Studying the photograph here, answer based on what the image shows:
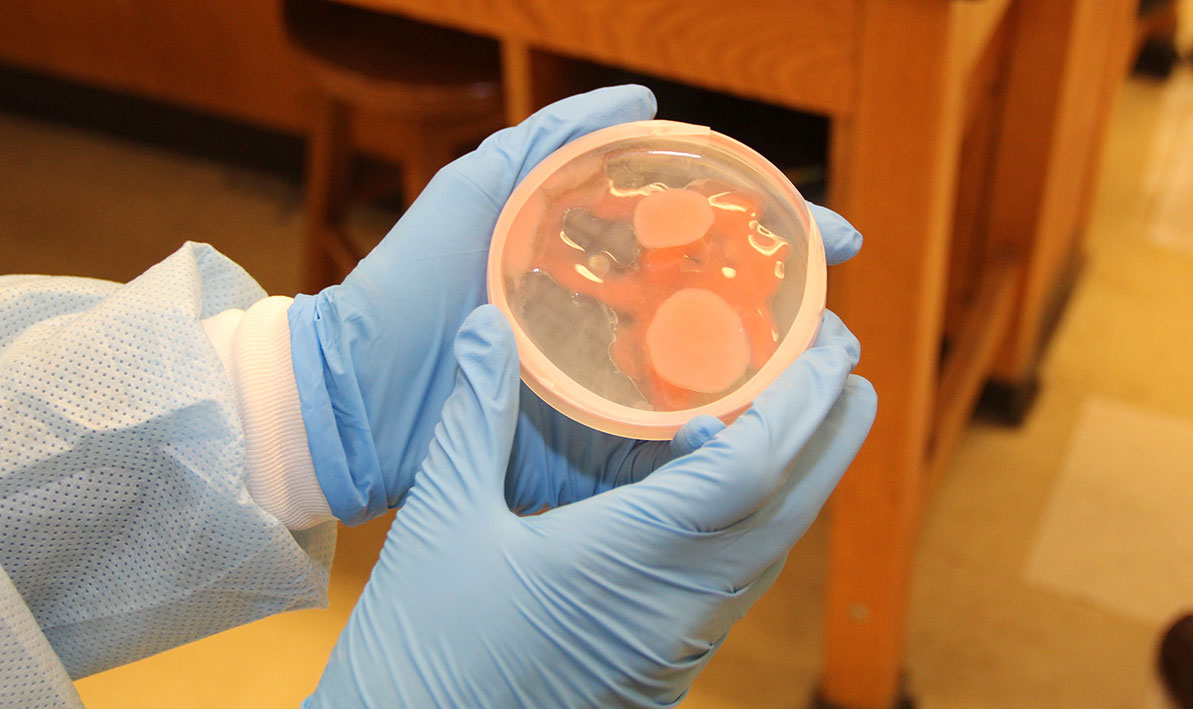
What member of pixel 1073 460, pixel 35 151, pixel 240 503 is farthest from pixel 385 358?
pixel 35 151

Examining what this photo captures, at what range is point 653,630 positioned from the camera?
728mm

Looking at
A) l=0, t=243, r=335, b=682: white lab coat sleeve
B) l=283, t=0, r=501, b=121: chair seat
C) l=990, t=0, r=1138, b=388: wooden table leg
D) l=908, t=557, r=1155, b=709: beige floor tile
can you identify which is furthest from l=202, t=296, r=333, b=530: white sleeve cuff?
l=990, t=0, r=1138, b=388: wooden table leg

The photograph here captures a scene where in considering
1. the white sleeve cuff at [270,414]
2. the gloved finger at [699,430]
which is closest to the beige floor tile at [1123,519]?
the gloved finger at [699,430]

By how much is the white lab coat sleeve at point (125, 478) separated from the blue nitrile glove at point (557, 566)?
0.43 feet

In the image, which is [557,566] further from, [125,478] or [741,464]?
[125,478]

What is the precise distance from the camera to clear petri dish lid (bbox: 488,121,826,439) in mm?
764

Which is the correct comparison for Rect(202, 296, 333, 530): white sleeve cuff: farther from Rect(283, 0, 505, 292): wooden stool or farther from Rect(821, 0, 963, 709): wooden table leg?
Rect(283, 0, 505, 292): wooden stool

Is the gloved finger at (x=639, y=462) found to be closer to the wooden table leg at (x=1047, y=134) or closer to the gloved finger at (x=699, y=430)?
the gloved finger at (x=699, y=430)

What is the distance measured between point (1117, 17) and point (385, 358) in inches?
57.3

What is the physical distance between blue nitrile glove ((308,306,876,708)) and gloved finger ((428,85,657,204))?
0.16m

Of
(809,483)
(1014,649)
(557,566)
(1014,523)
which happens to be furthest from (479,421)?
(1014,523)

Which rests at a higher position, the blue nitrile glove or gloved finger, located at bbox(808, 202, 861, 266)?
gloved finger, located at bbox(808, 202, 861, 266)

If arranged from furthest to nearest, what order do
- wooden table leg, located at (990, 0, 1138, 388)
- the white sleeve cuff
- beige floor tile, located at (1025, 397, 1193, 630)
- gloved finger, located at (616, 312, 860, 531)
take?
beige floor tile, located at (1025, 397, 1193, 630), wooden table leg, located at (990, 0, 1138, 388), the white sleeve cuff, gloved finger, located at (616, 312, 860, 531)

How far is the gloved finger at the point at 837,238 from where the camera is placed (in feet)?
2.75
